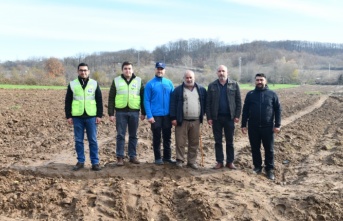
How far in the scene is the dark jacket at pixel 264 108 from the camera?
7.19 metres

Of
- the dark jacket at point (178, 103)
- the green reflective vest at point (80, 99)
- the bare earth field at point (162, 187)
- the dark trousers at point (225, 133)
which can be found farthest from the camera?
the dark trousers at point (225, 133)

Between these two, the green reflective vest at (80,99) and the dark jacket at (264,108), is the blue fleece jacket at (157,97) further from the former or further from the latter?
the dark jacket at (264,108)

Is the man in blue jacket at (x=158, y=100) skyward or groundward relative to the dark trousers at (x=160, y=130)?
skyward

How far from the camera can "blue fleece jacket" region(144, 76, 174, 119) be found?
724cm

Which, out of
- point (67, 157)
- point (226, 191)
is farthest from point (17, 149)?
point (226, 191)

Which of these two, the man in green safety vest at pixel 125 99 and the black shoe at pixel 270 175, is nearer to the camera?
the man in green safety vest at pixel 125 99

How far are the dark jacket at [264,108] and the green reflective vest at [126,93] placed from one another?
2.27m

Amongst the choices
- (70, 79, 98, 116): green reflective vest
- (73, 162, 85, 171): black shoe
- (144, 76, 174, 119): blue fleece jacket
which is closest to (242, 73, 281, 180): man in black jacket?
(144, 76, 174, 119): blue fleece jacket

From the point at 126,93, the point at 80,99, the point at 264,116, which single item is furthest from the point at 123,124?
the point at 264,116

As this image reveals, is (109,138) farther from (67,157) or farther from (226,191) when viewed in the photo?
(226,191)

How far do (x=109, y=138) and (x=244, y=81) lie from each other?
69.5 m

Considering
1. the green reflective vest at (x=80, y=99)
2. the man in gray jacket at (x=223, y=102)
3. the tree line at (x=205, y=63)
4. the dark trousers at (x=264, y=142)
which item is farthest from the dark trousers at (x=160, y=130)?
the tree line at (x=205, y=63)

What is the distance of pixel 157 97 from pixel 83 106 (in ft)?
4.65

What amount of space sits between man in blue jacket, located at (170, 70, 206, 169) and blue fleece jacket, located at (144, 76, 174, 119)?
0.45ft
